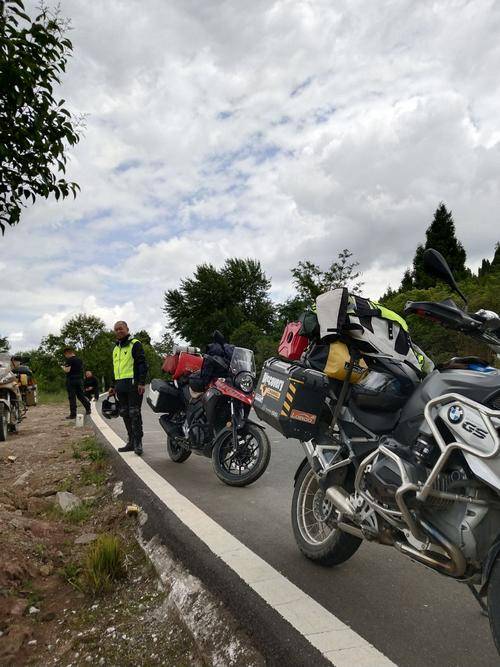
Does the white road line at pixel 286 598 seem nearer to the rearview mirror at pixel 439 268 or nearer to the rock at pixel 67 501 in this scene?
the rock at pixel 67 501

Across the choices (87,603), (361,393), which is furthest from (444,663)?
(87,603)

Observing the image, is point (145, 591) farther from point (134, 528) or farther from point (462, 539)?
point (462, 539)

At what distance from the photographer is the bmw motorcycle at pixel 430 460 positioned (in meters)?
2.15

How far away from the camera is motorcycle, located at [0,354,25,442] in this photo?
10539 millimetres

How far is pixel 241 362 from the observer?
6.34 metres

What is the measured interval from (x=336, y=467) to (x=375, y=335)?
76 cm

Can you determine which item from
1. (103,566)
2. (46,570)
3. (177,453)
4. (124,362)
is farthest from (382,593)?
(124,362)

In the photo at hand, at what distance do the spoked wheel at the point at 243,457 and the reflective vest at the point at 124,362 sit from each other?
2.68m

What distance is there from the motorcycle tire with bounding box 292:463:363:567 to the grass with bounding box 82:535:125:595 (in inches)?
47.6

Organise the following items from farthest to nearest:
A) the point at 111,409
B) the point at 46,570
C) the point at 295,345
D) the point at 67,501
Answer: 1. the point at 111,409
2. the point at 67,501
3. the point at 46,570
4. the point at 295,345

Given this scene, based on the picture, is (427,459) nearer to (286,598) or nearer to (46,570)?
(286,598)

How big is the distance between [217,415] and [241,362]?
2.15ft

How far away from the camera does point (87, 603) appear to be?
3.42 metres

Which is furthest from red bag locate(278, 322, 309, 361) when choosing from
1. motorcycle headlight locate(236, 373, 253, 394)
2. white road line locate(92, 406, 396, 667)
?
motorcycle headlight locate(236, 373, 253, 394)
